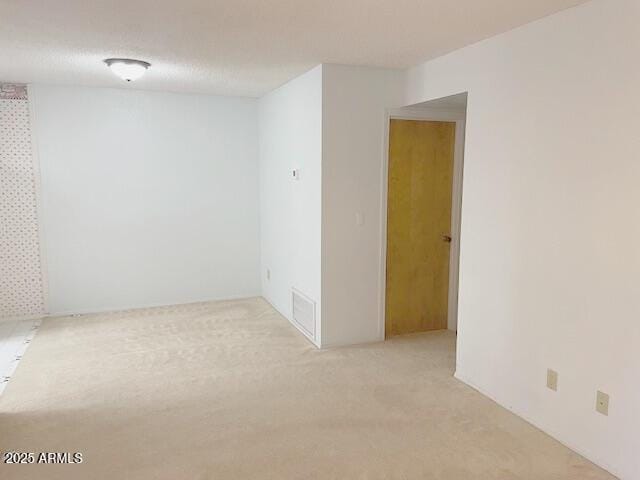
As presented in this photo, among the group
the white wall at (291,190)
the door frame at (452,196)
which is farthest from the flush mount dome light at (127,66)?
the door frame at (452,196)

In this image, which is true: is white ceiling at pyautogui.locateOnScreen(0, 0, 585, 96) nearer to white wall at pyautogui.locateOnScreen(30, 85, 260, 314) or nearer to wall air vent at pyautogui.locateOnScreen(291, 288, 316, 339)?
white wall at pyautogui.locateOnScreen(30, 85, 260, 314)

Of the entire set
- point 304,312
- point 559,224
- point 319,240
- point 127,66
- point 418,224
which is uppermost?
point 127,66

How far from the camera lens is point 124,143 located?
5289mm

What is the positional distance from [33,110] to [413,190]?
3.88m

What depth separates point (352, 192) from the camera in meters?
4.15

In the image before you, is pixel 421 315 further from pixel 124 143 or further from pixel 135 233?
pixel 124 143

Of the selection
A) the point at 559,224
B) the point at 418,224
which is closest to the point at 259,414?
the point at 559,224

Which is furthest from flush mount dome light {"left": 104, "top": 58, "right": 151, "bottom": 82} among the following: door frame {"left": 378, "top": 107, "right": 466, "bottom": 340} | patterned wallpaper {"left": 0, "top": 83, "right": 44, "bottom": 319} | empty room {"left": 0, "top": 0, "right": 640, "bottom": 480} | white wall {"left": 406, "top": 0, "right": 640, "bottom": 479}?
white wall {"left": 406, "top": 0, "right": 640, "bottom": 479}

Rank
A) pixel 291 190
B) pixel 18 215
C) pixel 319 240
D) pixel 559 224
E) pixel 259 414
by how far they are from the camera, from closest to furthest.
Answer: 1. pixel 559 224
2. pixel 259 414
3. pixel 319 240
4. pixel 291 190
5. pixel 18 215

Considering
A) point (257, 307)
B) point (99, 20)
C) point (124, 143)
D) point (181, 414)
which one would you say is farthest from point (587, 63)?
Result: point (124, 143)

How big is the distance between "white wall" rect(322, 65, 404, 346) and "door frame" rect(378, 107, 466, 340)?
40mm

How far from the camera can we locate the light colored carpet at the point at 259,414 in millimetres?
2510

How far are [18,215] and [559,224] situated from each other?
498 centimetres

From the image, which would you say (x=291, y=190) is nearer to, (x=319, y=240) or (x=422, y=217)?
(x=319, y=240)
